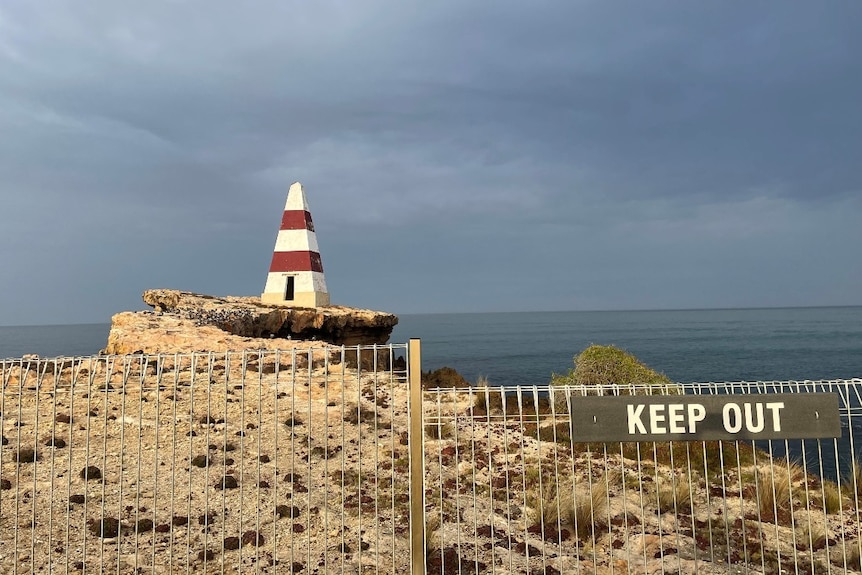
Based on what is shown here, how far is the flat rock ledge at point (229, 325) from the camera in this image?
1675cm

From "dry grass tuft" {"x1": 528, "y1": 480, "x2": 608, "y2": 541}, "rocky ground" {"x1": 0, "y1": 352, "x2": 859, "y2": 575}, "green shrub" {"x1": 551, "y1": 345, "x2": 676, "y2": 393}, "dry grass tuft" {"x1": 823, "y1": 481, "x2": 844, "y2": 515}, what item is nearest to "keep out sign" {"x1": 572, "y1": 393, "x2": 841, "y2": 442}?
"rocky ground" {"x1": 0, "y1": 352, "x2": 859, "y2": 575}

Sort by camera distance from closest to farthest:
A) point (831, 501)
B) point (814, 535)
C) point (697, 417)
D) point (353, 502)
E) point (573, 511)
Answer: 1. point (697, 417)
2. point (814, 535)
3. point (573, 511)
4. point (353, 502)
5. point (831, 501)

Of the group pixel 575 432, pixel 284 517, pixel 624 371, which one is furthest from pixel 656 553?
pixel 624 371

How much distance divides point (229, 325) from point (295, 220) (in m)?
9.07

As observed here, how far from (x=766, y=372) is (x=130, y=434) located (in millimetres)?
52161

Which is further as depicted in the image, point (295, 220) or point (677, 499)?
point (295, 220)

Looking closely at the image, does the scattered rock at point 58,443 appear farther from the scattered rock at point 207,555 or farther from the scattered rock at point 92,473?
the scattered rock at point 207,555

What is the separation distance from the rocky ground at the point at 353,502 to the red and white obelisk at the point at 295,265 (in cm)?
1938

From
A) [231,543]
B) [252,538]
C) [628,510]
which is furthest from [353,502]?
[628,510]

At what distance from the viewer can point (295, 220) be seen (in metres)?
32.1

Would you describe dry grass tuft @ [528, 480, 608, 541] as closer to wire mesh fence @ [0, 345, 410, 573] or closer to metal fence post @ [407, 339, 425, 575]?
wire mesh fence @ [0, 345, 410, 573]

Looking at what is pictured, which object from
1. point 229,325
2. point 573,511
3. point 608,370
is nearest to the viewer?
point 573,511

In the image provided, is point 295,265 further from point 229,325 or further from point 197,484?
point 197,484

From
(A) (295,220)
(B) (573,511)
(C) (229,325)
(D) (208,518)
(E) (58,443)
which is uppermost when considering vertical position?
(A) (295,220)
